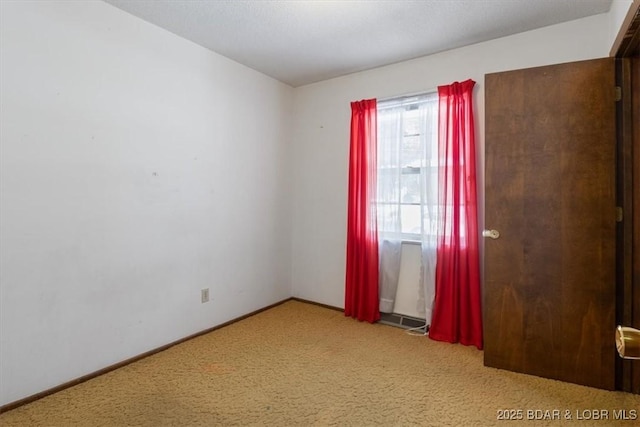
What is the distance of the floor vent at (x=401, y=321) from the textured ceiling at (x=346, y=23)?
2.29m

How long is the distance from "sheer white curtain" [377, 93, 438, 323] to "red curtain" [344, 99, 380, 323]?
71 millimetres

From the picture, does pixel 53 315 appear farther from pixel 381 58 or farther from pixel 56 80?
pixel 381 58

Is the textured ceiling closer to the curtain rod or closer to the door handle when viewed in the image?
the curtain rod

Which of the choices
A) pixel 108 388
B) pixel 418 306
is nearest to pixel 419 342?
pixel 418 306

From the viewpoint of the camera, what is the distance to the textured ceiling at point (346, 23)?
2.12 m

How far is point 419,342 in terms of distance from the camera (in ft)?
8.69

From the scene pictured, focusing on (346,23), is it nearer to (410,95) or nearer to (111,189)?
(410,95)

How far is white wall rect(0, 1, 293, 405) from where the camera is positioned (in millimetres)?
1808

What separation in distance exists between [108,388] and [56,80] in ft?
5.93

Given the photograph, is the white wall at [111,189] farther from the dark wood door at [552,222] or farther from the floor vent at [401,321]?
the dark wood door at [552,222]

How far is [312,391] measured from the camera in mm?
1949

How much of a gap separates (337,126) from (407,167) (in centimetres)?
87

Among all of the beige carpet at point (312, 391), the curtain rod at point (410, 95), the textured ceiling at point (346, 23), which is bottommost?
the beige carpet at point (312, 391)

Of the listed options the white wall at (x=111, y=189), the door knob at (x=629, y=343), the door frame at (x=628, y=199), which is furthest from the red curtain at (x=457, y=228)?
the door knob at (x=629, y=343)
